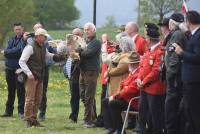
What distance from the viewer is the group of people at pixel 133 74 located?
28.8 ft

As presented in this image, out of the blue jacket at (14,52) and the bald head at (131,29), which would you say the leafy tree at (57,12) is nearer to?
the blue jacket at (14,52)

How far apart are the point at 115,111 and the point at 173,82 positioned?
5.01 ft


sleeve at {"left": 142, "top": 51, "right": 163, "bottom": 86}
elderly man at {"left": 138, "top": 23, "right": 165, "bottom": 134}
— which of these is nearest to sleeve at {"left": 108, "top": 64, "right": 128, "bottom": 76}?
elderly man at {"left": 138, "top": 23, "right": 165, "bottom": 134}

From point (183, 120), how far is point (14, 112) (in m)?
5.98

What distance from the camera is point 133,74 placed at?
10.2m

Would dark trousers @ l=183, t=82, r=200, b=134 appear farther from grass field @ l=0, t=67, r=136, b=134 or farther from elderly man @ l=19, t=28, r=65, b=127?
elderly man @ l=19, t=28, r=65, b=127

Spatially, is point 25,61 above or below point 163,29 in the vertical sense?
below

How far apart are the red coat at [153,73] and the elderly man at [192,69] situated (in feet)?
2.48

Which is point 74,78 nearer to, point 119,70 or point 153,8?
point 119,70

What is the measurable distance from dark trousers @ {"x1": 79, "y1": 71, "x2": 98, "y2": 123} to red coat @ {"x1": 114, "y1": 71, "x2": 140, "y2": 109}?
1.66 metres

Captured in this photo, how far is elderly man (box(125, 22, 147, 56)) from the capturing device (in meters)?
11.3

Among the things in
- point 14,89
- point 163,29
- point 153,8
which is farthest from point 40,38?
point 153,8

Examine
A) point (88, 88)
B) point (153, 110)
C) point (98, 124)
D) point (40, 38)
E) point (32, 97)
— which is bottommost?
point (98, 124)

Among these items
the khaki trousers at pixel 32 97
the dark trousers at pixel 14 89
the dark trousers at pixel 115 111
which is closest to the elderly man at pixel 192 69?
the dark trousers at pixel 115 111
